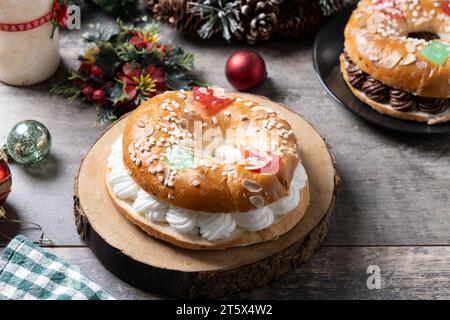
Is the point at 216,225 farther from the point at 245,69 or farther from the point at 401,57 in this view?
the point at 401,57

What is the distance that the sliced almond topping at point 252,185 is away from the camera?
6.41 feet

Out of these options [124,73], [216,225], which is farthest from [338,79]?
[216,225]

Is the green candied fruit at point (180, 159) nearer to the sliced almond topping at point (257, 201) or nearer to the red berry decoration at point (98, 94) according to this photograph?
the sliced almond topping at point (257, 201)

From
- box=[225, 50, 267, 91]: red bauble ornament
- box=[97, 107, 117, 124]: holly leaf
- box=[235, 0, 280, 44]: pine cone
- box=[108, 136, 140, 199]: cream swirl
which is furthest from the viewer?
box=[235, 0, 280, 44]: pine cone

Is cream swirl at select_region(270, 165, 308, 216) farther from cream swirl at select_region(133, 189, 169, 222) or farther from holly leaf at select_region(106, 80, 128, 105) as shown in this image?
holly leaf at select_region(106, 80, 128, 105)

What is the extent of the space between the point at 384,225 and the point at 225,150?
0.59m

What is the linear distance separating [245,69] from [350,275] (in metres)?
0.95

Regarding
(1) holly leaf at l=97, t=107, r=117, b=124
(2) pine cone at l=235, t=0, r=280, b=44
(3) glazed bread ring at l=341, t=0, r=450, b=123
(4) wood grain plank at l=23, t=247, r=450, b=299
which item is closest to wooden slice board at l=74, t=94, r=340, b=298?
(4) wood grain plank at l=23, t=247, r=450, b=299

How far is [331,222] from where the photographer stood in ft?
7.61

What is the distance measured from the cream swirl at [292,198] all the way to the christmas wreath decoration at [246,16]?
92 cm

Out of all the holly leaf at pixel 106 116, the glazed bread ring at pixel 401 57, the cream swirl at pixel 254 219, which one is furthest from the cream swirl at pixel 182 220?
the glazed bread ring at pixel 401 57

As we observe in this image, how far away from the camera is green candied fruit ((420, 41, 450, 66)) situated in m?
2.53

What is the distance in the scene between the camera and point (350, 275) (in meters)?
2.16

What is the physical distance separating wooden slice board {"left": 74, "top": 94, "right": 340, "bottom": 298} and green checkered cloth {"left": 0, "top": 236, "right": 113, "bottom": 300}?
11cm
